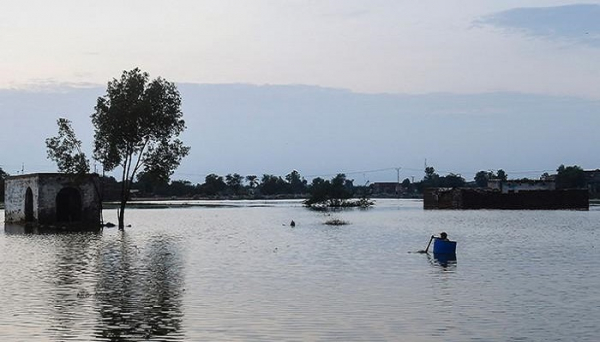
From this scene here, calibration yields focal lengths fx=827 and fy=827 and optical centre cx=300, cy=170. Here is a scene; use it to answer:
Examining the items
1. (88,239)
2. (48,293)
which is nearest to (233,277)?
(48,293)

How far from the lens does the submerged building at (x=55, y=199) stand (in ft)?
239

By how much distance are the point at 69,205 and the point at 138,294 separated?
2056 inches

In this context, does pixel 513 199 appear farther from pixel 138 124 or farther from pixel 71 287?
pixel 71 287

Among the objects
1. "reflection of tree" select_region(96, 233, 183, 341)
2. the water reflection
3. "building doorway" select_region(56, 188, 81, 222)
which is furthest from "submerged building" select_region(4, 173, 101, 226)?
"reflection of tree" select_region(96, 233, 183, 341)

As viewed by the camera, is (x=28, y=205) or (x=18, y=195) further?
(x=18, y=195)

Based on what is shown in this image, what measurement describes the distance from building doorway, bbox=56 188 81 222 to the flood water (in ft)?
85.2

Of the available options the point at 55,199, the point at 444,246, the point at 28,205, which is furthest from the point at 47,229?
the point at 444,246

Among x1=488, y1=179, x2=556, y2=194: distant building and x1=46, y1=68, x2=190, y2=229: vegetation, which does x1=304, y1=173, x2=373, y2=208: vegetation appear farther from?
x1=46, y1=68, x2=190, y2=229: vegetation

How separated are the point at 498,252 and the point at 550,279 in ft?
49.0

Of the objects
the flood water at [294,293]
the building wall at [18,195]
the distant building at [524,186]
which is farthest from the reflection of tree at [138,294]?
the distant building at [524,186]

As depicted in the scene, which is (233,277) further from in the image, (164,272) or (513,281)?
(513,281)

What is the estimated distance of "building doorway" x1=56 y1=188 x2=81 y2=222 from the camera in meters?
75.6

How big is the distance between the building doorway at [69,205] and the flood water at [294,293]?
26.0 meters

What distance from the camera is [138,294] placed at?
2683cm
